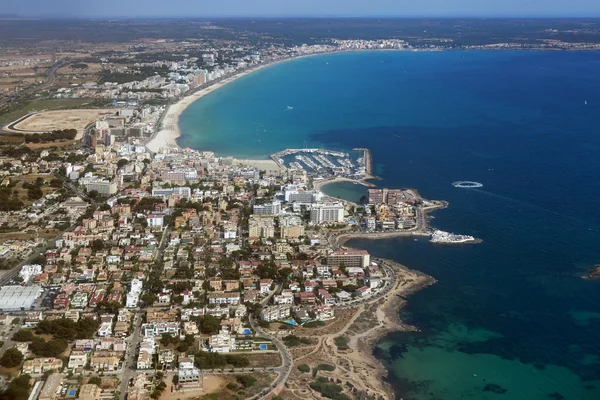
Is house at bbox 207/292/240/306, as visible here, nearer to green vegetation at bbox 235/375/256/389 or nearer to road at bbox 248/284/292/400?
road at bbox 248/284/292/400

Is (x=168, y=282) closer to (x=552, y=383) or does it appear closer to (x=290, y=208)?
(x=290, y=208)

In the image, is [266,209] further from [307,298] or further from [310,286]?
[307,298]

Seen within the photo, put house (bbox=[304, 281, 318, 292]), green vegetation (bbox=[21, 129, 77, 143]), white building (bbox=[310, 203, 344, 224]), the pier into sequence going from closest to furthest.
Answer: house (bbox=[304, 281, 318, 292])
white building (bbox=[310, 203, 344, 224])
the pier
green vegetation (bbox=[21, 129, 77, 143])

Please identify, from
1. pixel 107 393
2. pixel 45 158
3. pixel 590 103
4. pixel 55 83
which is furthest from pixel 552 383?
pixel 55 83

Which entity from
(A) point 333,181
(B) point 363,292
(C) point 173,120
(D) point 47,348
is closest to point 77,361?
(D) point 47,348

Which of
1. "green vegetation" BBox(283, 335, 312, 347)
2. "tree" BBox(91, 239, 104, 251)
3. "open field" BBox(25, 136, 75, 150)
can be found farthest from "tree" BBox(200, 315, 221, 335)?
"open field" BBox(25, 136, 75, 150)

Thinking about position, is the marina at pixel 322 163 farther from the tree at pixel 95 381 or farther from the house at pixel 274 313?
the tree at pixel 95 381

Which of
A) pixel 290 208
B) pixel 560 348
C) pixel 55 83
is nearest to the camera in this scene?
pixel 560 348
